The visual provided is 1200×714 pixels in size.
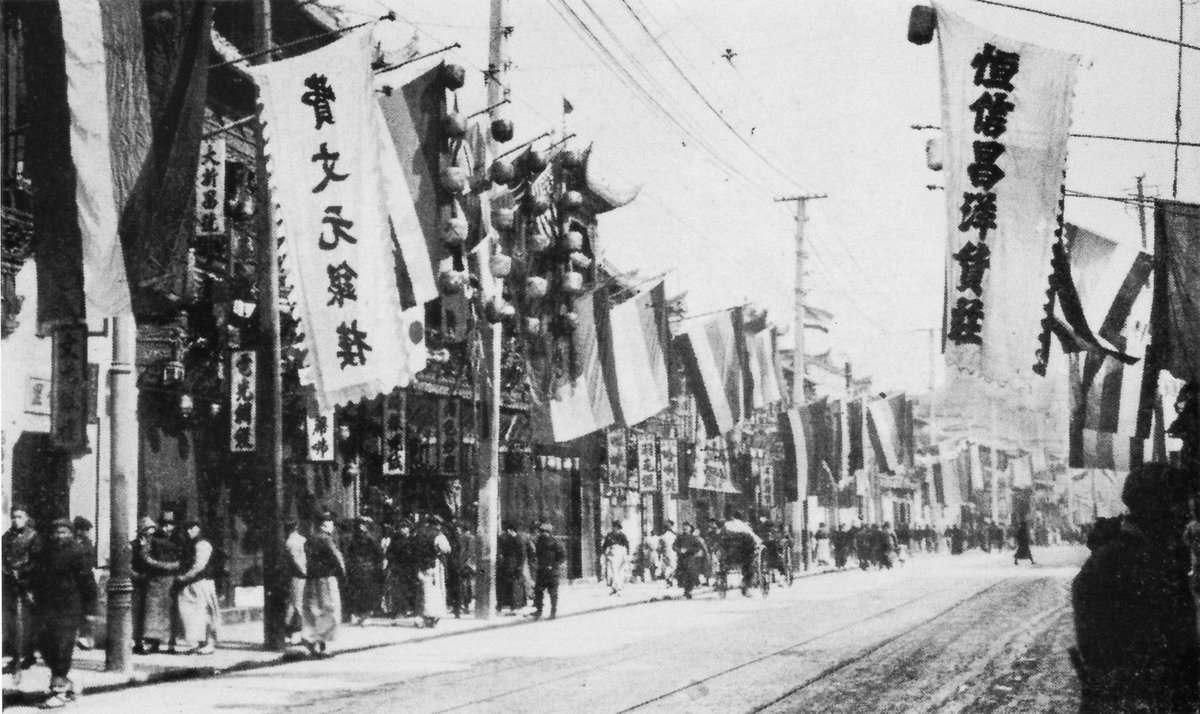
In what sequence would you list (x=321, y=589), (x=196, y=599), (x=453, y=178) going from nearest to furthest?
(x=196, y=599) → (x=321, y=589) → (x=453, y=178)

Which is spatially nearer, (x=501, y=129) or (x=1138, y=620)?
(x=1138, y=620)

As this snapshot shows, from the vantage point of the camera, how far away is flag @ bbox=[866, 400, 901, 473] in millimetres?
44906

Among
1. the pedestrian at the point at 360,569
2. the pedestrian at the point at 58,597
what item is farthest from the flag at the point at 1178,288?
the pedestrian at the point at 360,569

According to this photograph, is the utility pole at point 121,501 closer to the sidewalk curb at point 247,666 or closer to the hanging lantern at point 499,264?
the sidewalk curb at point 247,666

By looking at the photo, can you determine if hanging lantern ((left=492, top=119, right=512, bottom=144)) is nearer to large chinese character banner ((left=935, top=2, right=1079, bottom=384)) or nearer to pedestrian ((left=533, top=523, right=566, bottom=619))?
pedestrian ((left=533, top=523, right=566, bottom=619))

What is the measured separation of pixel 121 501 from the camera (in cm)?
1612

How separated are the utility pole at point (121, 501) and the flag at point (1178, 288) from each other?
41.2ft

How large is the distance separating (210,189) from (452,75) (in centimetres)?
549

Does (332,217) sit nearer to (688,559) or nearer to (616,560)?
(688,559)

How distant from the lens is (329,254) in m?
16.7

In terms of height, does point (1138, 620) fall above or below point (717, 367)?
below

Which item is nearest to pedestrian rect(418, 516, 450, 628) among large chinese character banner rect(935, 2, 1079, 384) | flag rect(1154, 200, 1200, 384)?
large chinese character banner rect(935, 2, 1079, 384)

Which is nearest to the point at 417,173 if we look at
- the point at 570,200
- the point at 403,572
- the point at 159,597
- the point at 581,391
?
the point at 570,200

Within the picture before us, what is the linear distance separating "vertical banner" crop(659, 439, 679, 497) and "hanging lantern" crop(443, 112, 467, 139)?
2608 centimetres
